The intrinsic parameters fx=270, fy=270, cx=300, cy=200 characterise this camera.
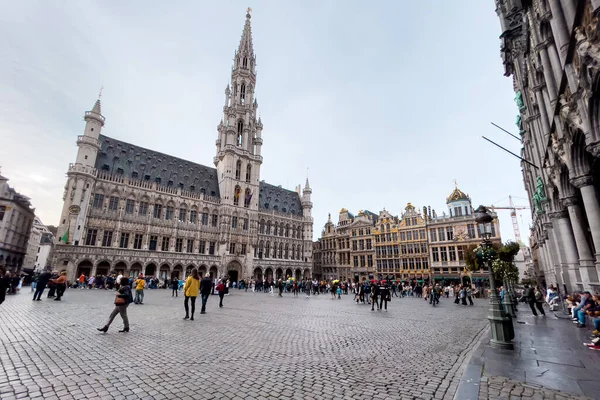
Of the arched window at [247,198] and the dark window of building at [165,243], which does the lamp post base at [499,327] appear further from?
the arched window at [247,198]

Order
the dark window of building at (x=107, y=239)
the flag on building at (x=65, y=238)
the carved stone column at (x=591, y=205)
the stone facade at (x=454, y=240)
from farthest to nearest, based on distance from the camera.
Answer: the stone facade at (x=454, y=240), the dark window of building at (x=107, y=239), the flag on building at (x=65, y=238), the carved stone column at (x=591, y=205)

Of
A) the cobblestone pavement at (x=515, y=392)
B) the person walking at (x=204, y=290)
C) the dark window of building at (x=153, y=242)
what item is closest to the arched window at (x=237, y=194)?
the dark window of building at (x=153, y=242)

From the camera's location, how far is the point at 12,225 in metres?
42.1

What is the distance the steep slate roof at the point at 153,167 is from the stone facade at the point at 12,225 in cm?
1538

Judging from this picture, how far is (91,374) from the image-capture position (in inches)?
178

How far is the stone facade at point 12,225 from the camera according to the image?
39750 mm

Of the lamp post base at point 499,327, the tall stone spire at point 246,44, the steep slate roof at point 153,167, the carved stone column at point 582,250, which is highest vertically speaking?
the tall stone spire at point 246,44

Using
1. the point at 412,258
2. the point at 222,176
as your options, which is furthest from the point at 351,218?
the point at 222,176

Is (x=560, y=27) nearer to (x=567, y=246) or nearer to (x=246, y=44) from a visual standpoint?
(x=567, y=246)

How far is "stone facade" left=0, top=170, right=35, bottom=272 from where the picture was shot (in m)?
39.8

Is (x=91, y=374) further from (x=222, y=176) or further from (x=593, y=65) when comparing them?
(x=222, y=176)

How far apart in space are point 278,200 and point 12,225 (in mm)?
44713

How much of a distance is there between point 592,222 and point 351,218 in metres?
55.9

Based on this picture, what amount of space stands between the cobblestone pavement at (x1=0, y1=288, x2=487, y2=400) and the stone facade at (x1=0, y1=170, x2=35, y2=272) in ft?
149
